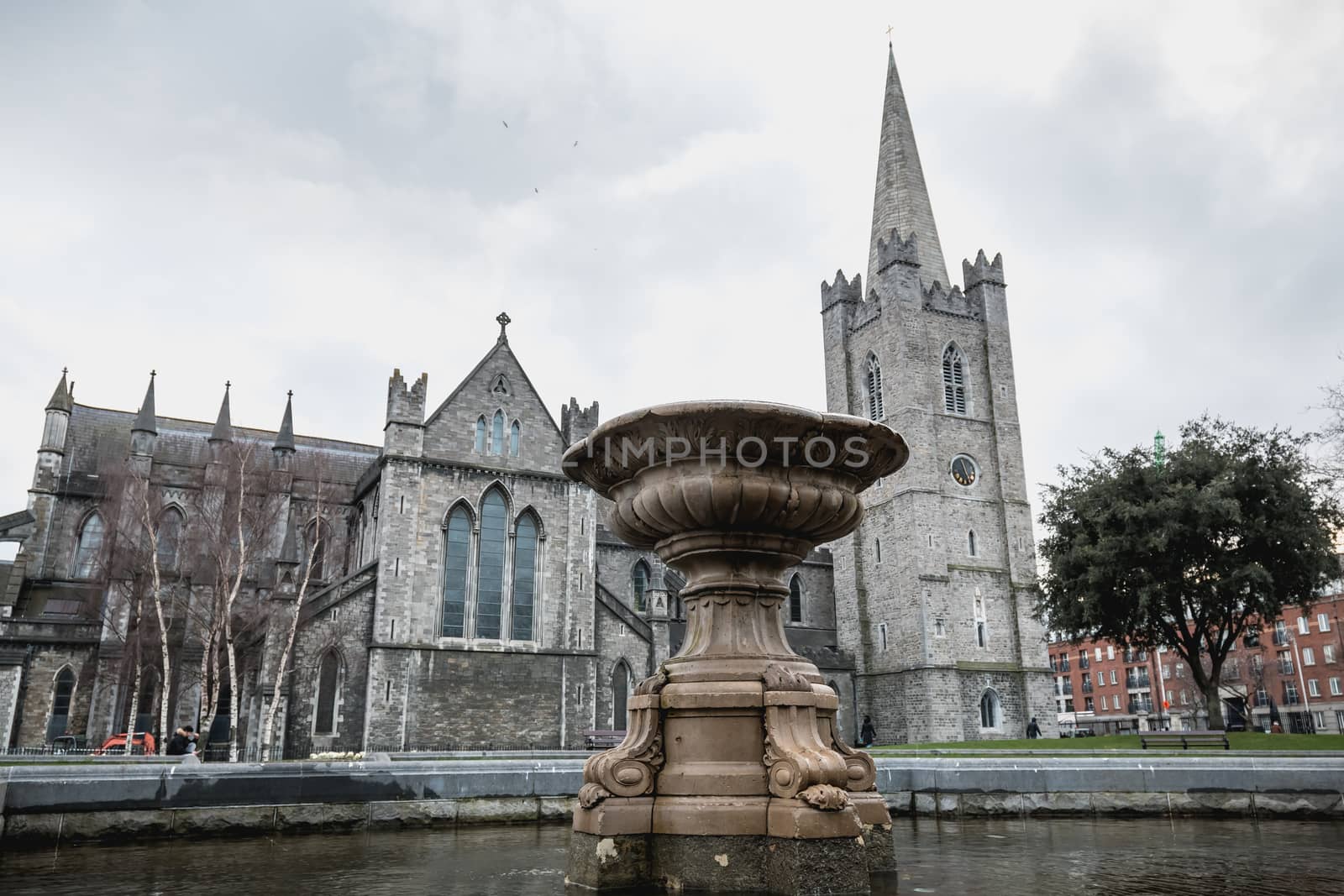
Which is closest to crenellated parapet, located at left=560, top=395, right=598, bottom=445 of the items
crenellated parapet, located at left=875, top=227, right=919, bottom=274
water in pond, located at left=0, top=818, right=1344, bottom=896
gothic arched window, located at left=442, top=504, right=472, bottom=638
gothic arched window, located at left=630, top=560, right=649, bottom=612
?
gothic arched window, located at left=442, top=504, right=472, bottom=638

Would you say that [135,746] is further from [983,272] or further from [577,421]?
[983,272]

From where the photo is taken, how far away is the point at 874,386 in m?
48.1

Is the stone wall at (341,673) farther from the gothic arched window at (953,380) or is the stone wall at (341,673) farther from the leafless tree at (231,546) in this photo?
the gothic arched window at (953,380)

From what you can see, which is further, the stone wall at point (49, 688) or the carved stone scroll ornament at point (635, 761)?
the stone wall at point (49, 688)

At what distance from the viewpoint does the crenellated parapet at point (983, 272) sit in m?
49.6

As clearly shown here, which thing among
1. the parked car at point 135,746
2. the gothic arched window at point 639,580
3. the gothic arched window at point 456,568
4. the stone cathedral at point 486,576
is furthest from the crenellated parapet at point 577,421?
the parked car at point 135,746

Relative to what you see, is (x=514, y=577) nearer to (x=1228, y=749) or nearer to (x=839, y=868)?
(x=1228, y=749)

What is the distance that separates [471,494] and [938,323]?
1073 inches

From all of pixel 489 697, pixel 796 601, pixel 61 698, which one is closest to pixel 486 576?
pixel 489 697

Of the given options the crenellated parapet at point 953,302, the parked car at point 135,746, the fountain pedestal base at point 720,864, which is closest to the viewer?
the fountain pedestal base at point 720,864

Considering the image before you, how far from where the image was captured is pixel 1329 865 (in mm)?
6039

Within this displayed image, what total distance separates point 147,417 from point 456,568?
57.3 ft

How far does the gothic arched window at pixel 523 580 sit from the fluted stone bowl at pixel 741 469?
2625cm

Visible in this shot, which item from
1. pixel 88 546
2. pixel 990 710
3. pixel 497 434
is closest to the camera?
pixel 497 434
